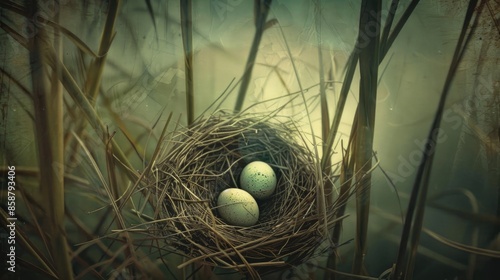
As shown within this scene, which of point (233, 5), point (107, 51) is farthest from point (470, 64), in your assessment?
point (107, 51)

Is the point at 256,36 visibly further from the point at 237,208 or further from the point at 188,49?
the point at 237,208

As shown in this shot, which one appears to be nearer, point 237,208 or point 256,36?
point 237,208

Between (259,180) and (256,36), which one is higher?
(256,36)

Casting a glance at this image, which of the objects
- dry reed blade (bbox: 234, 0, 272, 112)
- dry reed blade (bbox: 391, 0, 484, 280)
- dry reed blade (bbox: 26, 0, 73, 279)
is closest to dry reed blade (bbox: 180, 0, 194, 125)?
dry reed blade (bbox: 234, 0, 272, 112)

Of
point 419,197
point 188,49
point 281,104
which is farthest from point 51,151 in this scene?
point 419,197

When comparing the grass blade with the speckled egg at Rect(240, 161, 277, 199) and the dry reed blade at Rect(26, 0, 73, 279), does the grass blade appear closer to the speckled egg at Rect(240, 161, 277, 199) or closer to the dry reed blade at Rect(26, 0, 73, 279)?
the speckled egg at Rect(240, 161, 277, 199)

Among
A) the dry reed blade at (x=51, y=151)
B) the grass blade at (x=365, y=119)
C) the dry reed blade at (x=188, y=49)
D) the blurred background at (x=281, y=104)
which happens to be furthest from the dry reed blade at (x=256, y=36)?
the dry reed blade at (x=51, y=151)

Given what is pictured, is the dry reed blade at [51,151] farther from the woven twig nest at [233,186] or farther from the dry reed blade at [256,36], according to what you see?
the dry reed blade at [256,36]
